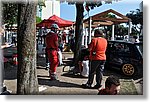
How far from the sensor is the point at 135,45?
147 inches

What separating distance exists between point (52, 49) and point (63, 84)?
427 millimetres

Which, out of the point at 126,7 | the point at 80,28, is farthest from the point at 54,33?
the point at 126,7

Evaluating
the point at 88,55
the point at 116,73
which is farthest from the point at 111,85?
the point at 88,55

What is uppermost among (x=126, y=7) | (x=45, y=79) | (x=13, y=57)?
(x=126, y=7)

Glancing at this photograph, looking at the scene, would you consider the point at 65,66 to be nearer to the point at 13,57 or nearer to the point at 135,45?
the point at 13,57

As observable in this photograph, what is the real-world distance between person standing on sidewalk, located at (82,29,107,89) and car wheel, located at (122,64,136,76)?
0.83 feet

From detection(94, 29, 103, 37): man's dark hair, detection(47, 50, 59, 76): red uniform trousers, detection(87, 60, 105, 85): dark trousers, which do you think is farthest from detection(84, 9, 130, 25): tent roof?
detection(47, 50, 59, 76): red uniform trousers

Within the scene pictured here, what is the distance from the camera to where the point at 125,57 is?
153 inches

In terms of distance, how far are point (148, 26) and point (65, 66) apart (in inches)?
40.1

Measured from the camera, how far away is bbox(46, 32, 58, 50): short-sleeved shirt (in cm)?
382

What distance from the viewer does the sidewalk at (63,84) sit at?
3.71 metres

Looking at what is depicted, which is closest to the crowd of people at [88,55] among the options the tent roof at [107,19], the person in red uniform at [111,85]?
the tent roof at [107,19]

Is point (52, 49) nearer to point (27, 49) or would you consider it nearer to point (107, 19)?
point (27, 49)

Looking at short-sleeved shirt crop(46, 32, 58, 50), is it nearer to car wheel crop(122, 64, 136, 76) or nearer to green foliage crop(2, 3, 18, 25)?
green foliage crop(2, 3, 18, 25)
